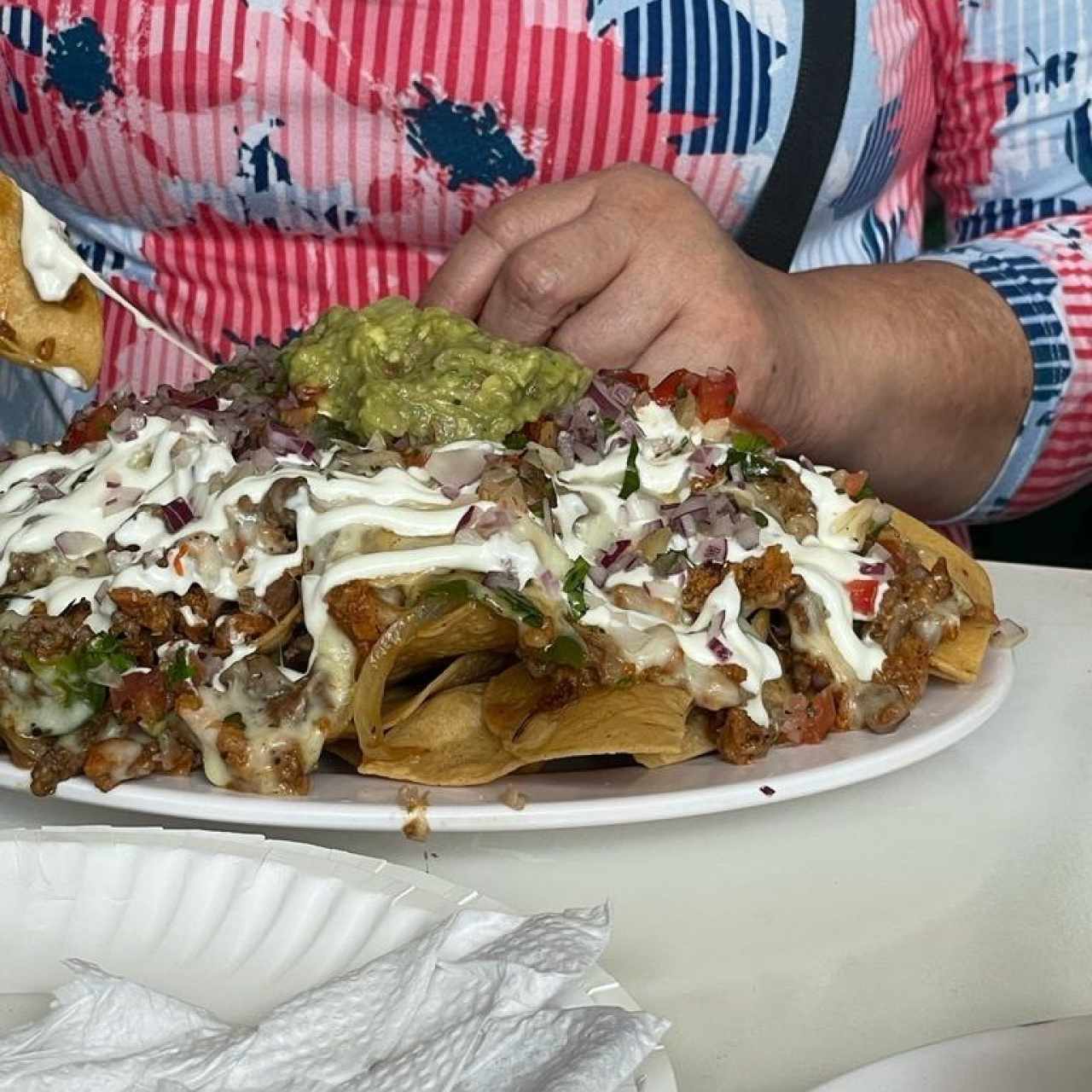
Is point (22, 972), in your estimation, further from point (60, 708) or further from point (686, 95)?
point (686, 95)

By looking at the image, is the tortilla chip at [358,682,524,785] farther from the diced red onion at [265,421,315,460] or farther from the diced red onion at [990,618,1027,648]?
the diced red onion at [990,618,1027,648]

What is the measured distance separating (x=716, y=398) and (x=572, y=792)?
0.47 meters

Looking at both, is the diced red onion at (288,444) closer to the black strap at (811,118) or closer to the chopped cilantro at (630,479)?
the chopped cilantro at (630,479)

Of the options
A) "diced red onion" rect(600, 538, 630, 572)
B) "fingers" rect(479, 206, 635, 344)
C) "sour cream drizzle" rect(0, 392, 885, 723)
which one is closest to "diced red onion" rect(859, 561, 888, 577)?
"sour cream drizzle" rect(0, 392, 885, 723)

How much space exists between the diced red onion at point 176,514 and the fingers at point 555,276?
1.54 ft

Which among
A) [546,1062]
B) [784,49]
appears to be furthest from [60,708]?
[784,49]

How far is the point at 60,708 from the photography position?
4.18ft

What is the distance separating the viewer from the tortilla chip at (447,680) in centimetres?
133

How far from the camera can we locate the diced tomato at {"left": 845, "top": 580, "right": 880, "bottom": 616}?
1.41m

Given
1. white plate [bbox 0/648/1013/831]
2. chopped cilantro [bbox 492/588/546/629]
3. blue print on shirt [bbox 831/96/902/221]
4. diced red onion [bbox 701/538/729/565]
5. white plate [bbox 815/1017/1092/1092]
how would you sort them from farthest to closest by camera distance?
blue print on shirt [bbox 831/96/902/221] → diced red onion [bbox 701/538/729/565] → chopped cilantro [bbox 492/588/546/629] → white plate [bbox 0/648/1013/831] → white plate [bbox 815/1017/1092/1092]

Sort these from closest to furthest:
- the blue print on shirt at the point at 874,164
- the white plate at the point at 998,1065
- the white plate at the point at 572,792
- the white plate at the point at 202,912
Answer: the white plate at the point at 998,1065, the white plate at the point at 202,912, the white plate at the point at 572,792, the blue print on shirt at the point at 874,164

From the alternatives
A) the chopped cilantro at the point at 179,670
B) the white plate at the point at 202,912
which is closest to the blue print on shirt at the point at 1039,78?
the chopped cilantro at the point at 179,670

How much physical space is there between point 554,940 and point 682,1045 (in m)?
0.19

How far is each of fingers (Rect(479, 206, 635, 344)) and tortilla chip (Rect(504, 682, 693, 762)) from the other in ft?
1.73
